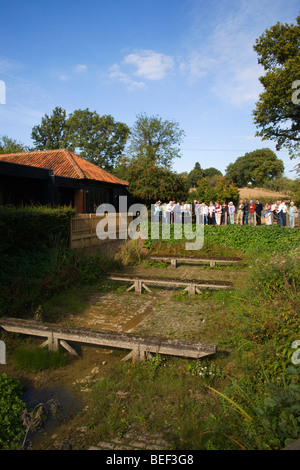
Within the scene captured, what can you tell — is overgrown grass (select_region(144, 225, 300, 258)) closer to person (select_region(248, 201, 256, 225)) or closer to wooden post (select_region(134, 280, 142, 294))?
person (select_region(248, 201, 256, 225))

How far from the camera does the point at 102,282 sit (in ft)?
28.1

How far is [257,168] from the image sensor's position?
220 ft

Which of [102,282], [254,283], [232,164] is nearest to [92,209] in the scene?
[102,282]

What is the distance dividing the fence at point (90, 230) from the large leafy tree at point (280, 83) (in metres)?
17.2

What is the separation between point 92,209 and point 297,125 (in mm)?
19533

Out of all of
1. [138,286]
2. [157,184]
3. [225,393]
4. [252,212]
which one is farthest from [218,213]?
[225,393]

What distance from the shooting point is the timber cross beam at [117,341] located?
393 centimetres

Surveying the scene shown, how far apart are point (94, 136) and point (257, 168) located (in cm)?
3569

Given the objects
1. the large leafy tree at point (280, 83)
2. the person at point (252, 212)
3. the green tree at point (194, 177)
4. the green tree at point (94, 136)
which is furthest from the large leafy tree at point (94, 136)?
the person at point (252, 212)

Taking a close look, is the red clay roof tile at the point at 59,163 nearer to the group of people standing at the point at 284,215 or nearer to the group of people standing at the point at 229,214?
the group of people standing at the point at 229,214

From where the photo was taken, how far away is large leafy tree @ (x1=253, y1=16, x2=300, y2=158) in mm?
24203

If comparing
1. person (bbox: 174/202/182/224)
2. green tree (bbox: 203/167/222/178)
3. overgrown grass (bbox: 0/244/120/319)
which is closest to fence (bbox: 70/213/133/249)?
overgrown grass (bbox: 0/244/120/319)

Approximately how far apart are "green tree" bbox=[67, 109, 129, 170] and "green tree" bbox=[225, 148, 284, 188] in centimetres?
3090
